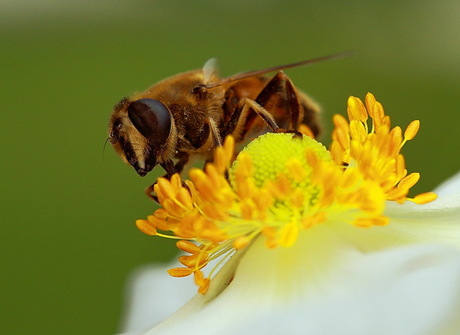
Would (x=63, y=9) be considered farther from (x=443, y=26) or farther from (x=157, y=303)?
(x=157, y=303)

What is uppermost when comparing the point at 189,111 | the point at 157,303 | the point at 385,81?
the point at 189,111

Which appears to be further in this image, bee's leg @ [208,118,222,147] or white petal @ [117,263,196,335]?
white petal @ [117,263,196,335]

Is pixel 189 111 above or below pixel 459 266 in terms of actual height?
above

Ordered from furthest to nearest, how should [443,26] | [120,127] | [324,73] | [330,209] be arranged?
1. [443,26]
2. [324,73]
3. [120,127]
4. [330,209]

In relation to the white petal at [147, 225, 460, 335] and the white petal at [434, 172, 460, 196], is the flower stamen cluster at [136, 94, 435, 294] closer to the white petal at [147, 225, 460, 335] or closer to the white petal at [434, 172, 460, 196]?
the white petal at [147, 225, 460, 335]

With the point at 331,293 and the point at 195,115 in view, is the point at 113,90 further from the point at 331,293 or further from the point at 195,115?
the point at 331,293

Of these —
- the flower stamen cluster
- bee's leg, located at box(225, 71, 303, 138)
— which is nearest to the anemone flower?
the flower stamen cluster

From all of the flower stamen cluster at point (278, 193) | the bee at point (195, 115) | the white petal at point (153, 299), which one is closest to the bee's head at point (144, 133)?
the bee at point (195, 115)

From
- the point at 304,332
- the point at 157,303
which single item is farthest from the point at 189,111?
the point at 304,332
